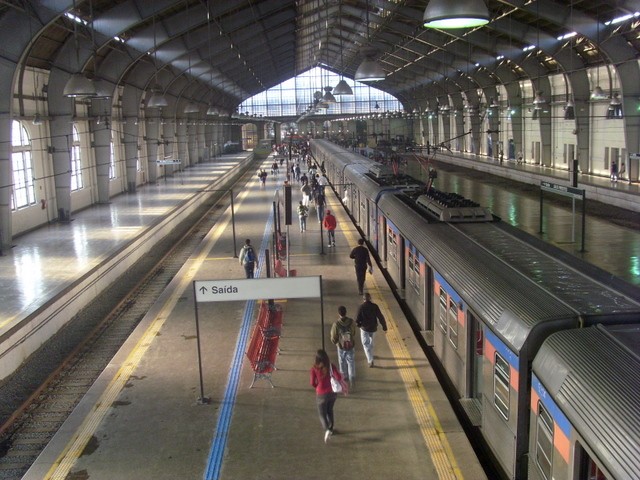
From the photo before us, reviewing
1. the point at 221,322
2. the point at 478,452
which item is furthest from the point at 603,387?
the point at 221,322

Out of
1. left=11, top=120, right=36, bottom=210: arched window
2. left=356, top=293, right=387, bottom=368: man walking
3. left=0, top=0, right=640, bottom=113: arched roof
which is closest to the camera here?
left=356, top=293, right=387, bottom=368: man walking

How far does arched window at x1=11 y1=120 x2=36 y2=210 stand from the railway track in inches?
257

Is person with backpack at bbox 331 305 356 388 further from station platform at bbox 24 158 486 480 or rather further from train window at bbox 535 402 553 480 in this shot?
train window at bbox 535 402 553 480

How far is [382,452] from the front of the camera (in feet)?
24.3

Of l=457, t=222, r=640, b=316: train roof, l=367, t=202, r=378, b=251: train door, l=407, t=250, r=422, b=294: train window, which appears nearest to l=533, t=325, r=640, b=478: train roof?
l=457, t=222, r=640, b=316: train roof

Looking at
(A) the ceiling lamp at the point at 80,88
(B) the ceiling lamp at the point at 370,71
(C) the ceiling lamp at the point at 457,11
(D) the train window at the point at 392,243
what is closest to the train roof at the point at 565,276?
(C) the ceiling lamp at the point at 457,11

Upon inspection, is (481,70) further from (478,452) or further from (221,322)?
(478,452)

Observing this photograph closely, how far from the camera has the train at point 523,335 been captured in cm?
457

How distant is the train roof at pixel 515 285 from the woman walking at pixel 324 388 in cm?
179

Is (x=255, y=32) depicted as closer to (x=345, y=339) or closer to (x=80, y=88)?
(x=80, y=88)

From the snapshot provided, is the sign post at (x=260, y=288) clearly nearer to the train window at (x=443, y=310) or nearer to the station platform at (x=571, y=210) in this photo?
the train window at (x=443, y=310)

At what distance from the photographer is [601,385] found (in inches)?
179

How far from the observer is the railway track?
9.25m

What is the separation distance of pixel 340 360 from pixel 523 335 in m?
3.92
